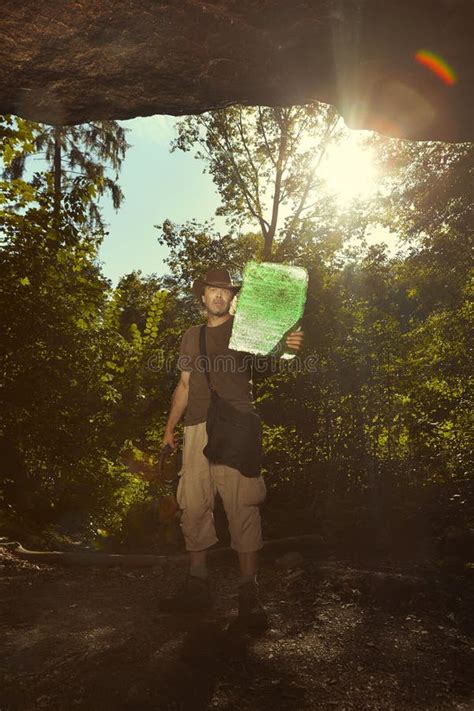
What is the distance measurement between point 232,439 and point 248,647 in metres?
1.14

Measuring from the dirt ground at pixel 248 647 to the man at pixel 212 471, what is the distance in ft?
1.17

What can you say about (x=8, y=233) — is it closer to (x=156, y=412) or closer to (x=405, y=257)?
(x=156, y=412)

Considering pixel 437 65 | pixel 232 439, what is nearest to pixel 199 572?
pixel 232 439

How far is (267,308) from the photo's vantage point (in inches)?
140

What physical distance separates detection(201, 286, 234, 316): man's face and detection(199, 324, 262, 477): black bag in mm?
596

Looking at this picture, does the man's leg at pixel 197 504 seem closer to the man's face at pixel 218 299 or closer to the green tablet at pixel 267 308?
the green tablet at pixel 267 308

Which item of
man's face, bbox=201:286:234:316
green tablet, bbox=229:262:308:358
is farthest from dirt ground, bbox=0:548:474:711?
man's face, bbox=201:286:234:316

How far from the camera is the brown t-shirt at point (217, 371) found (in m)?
3.44

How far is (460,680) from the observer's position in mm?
2359

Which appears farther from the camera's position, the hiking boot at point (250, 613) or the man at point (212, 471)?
the man at point (212, 471)

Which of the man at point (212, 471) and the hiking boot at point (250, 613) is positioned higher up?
the man at point (212, 471)

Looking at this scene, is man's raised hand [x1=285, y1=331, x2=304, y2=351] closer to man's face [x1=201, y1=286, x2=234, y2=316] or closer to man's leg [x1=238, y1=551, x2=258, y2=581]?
man's face [x1=201, y1=286, x2=234, y2=316]

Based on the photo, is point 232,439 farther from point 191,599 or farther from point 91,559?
point 91,559

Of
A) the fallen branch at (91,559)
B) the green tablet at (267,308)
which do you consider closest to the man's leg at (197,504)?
the green tablet at (267,308)
